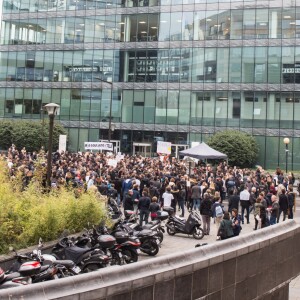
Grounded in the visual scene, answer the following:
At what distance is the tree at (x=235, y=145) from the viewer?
5062cm

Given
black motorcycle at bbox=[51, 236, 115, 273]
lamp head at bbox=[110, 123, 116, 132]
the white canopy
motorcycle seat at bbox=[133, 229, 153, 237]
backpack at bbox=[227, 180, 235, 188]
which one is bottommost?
black motorcycle at bbox=[51, 236, 115, 273]

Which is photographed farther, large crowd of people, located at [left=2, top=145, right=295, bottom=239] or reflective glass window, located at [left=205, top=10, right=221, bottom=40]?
reflective glass window, located at [left=205, top=10, right=221, bottom=40]

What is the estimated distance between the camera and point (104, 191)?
73.9 feet

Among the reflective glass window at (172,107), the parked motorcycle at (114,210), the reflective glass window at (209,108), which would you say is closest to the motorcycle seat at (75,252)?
the parked motorcycle at (114,210)

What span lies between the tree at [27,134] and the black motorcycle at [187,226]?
138 ft

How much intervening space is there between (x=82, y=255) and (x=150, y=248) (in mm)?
4013

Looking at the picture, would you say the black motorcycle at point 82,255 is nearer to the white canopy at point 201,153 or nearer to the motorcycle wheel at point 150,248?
the motorcycle wheel at point 150,248

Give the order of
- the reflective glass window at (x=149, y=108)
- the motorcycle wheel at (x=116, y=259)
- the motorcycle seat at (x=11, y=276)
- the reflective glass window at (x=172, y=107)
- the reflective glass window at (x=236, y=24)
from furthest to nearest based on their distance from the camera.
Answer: the reflective glass window at (x=149, y=108) → the reflective glass window at (x=172, y=107) → the reflective glass window at (x=236, y=24) → the motorcycle wheel at (x=116, y=259) → the motorcycle seat at (x=11, y=276)

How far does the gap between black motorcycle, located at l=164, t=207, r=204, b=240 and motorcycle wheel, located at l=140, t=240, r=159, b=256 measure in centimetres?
351

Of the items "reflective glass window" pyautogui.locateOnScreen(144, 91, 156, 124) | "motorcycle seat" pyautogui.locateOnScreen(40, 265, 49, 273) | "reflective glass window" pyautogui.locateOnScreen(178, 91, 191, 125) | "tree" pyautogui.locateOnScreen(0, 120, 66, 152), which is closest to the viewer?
"motorcycle seat" pyautogui.locateOnScreen(40, 265, 49, 273)

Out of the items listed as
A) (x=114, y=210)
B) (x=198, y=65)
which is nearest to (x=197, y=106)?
(x=198, y=65)

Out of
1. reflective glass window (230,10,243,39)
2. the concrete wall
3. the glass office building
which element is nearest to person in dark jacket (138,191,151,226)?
the concrete wall

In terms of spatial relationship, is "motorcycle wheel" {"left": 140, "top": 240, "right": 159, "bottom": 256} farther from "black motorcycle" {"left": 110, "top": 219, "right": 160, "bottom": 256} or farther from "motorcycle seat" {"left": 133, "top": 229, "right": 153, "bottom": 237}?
"motorcycle seat" {"left": 133, "top": 229, "right": 153, "bottom": 237}

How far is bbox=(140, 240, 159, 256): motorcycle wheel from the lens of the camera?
48.3ft
